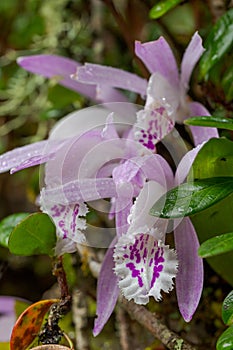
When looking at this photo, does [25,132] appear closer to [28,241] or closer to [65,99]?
[65,99]

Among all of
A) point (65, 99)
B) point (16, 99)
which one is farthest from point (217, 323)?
point (16, 99)

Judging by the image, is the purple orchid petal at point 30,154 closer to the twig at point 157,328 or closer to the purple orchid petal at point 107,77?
the purple orchid petal at point 107,77

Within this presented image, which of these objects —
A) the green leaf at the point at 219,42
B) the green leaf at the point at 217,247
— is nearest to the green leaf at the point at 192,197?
the green leaf at the point at 217,247

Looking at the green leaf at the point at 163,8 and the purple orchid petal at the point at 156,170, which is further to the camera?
the green leaf at the point at 163,8

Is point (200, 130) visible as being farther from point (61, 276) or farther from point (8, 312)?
point (8, 312)

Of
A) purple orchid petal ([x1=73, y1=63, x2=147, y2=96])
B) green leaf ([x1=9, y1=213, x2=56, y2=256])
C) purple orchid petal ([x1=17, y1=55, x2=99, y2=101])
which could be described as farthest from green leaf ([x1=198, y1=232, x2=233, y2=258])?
purple orchid petal ([x1=17, y1=55, x2=99, y2=101])

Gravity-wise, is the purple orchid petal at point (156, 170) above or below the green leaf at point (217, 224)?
above

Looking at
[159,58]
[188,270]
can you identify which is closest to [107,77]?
[159,58]

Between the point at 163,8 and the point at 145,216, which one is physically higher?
Answer: the point at 163,8
